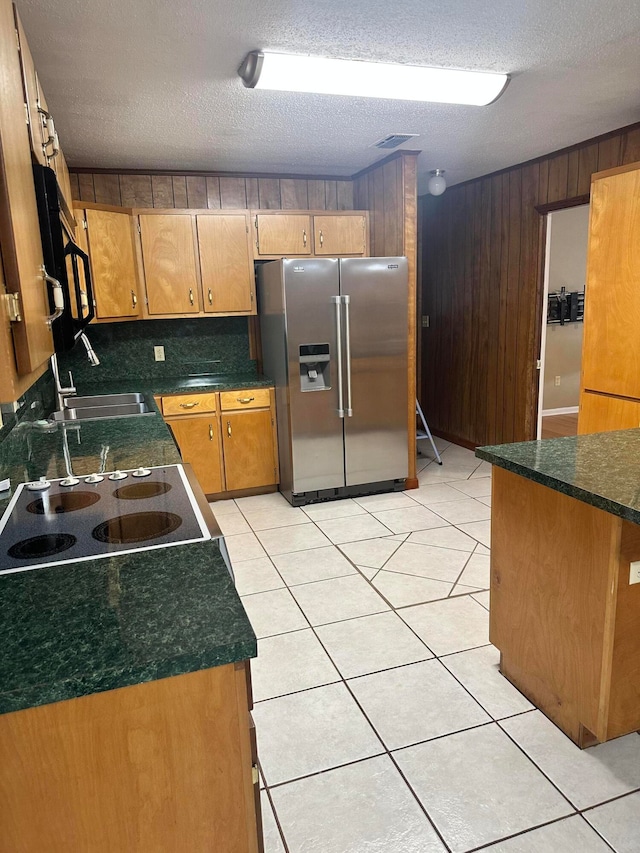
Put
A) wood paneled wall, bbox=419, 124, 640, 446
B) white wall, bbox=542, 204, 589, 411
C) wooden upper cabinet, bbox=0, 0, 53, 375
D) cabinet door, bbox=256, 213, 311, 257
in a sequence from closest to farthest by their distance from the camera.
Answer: wooden upper cabinet, bbox=0, 0, 53, 375 → wood paneled wall, bbox=419, 124, 640, 446 → cabinet door, bbox=256, 213, 311, 257 → white wall, bbox=542, 204, 589, 411

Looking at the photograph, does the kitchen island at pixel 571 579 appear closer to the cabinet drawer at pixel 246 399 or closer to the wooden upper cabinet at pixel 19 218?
the wooden upper cabinet at pixel 19 218

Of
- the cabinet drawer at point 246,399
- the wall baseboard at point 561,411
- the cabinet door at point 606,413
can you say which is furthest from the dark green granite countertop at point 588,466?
the wall baseboard at point 561,411

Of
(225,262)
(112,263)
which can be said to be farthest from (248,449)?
(112,263)

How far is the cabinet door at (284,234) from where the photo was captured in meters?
4.38

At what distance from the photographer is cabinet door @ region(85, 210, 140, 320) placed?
13.0 ft

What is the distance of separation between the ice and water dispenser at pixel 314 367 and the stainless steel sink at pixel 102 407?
1.08 meters

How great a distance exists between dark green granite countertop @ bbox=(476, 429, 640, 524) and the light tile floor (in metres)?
0.86

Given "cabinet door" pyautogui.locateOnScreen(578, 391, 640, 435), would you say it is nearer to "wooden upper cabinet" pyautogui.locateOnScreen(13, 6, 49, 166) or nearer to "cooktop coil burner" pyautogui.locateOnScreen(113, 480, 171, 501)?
"cooktop coil burner" pyautogui.locateOnScreen(113, 480, 171, 501)

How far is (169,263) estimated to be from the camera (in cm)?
424

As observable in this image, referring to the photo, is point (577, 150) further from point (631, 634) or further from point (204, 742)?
point (204, 742)

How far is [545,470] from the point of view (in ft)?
6.06

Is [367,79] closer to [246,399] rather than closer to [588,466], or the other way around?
[588,466]

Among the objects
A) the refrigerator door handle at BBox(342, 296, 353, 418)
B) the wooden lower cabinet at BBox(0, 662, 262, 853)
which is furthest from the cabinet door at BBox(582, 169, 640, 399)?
the wooden lower cabinet at BBox(0, 662, 262, 853)

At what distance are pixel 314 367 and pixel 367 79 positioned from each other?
6.27ft
